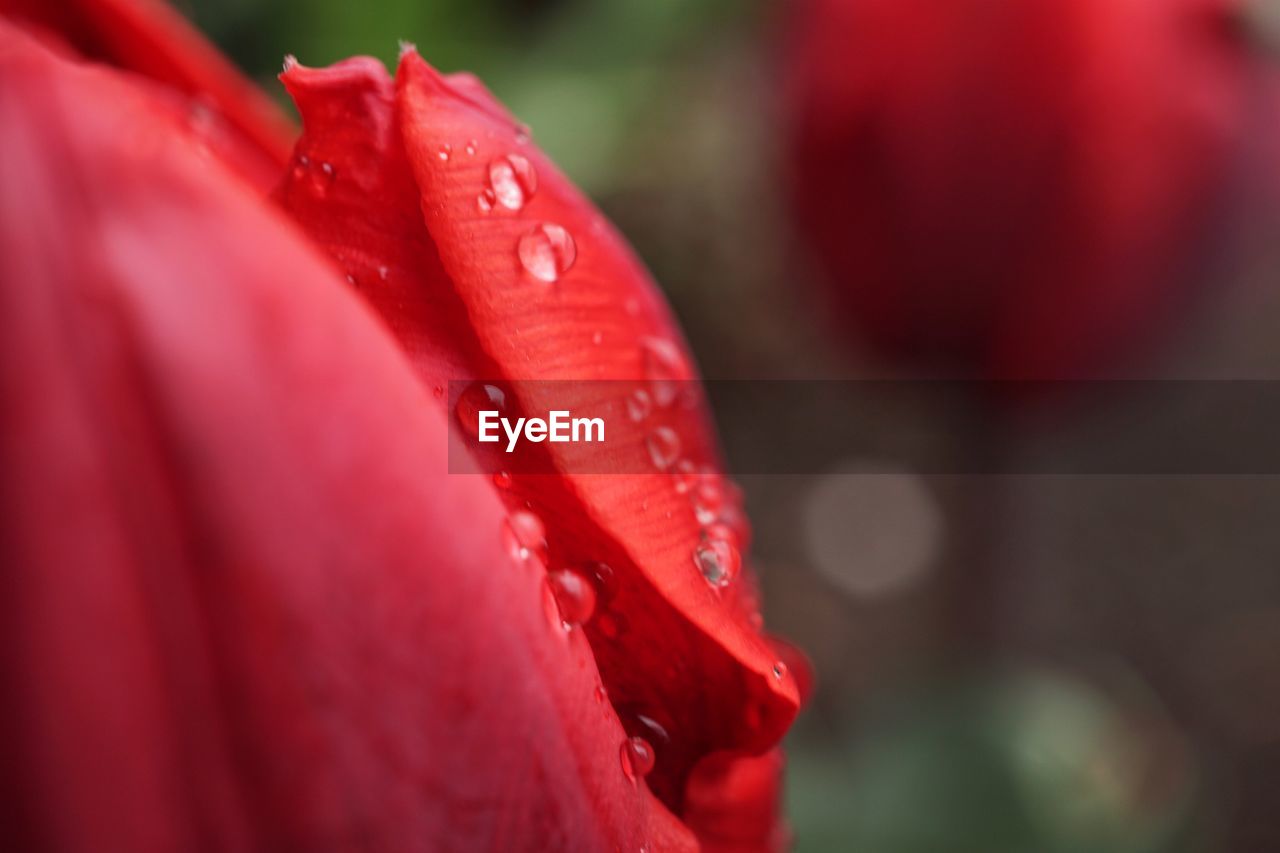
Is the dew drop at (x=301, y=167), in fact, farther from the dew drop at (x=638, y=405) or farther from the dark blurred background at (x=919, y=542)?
the dark blurred background at (x=919, y=542)

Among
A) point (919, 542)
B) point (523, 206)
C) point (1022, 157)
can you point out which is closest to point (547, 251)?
point (523, 206)

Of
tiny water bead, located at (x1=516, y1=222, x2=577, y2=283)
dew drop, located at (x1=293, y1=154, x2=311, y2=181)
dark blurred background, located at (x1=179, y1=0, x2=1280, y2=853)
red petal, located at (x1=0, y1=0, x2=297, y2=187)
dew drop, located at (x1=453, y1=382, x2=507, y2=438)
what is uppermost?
red petal, located at (x1=0, y1=0, x2=297, y2=187)

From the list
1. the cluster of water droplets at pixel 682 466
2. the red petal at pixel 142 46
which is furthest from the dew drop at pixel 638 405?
the red petal at pixel 142 46

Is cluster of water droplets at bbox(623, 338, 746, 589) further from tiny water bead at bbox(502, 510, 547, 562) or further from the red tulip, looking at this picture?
the red tulip

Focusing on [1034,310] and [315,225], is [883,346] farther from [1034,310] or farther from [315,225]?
[315,225]

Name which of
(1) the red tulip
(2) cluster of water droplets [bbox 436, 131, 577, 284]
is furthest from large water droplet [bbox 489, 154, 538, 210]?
(1) the red tulip

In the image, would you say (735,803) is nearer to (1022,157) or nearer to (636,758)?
(636,758)
